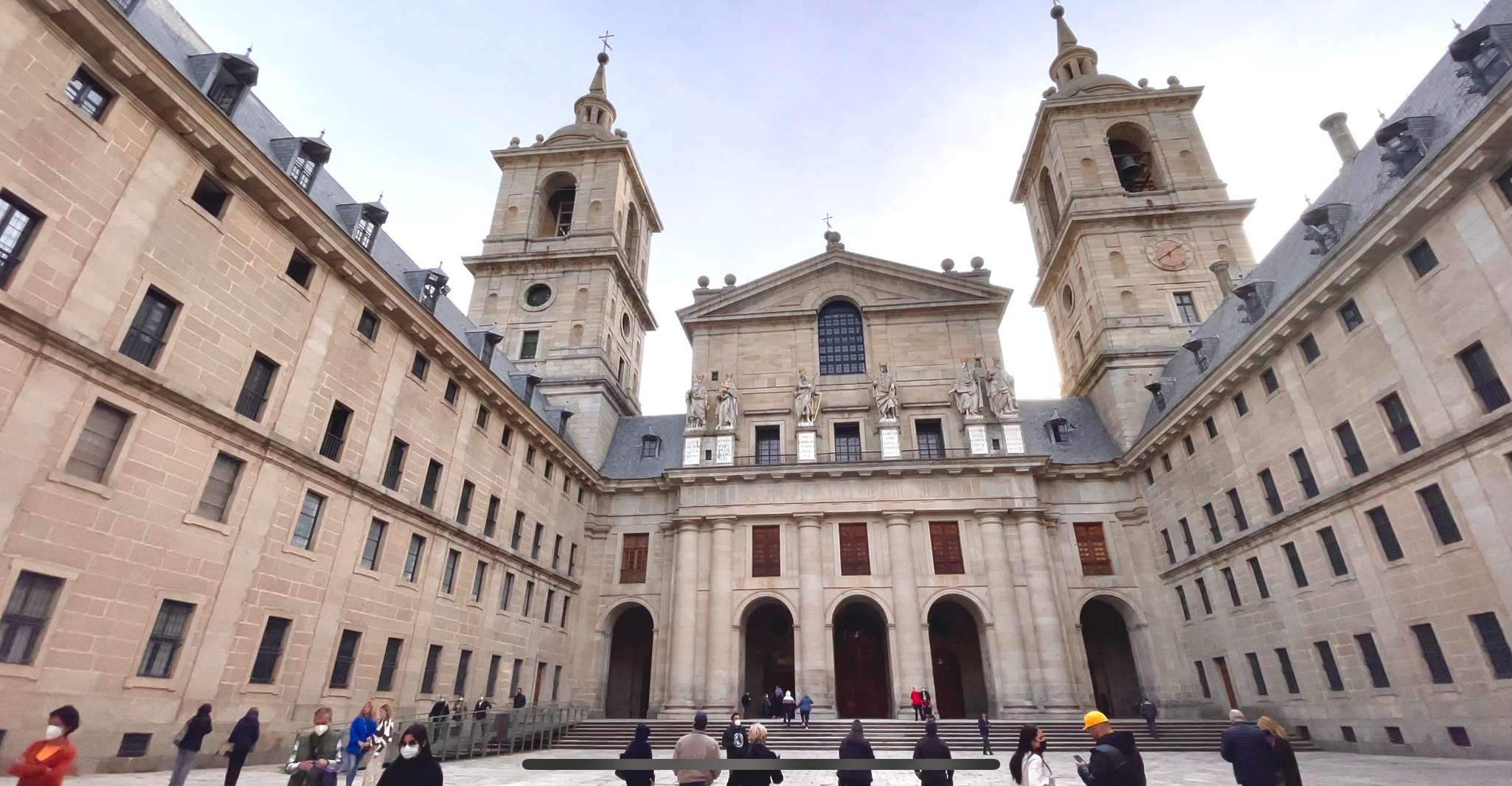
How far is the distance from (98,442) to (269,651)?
20.3 ft

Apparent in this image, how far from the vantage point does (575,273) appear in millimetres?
42406

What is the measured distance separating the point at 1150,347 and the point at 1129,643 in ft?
48.5

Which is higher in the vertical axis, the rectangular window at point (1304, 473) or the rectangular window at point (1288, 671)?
the rectangular window at point (1304, 473)

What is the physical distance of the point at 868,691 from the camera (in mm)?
31922

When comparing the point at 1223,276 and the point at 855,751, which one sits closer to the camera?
the point at 855,751

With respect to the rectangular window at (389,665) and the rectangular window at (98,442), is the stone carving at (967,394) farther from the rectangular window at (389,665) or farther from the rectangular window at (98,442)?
the rectangular window at (98,442)

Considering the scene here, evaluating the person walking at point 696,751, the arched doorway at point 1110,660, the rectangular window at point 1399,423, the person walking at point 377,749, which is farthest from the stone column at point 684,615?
the rectangular window at point 1399,423

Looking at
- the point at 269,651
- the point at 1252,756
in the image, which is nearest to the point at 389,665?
the point at 269,651

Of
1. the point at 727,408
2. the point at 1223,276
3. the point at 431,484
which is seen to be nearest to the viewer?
the point at 431,484

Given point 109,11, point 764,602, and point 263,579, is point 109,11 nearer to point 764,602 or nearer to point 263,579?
point 263,579

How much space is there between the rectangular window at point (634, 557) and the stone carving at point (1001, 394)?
58.5ft

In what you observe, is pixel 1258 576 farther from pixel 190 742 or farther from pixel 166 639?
pixel 166 639

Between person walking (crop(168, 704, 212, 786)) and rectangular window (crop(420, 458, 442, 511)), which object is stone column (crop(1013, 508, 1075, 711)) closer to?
rectangular window (crop(420, 458, 442, 511))

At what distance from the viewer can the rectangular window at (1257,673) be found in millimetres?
24125
